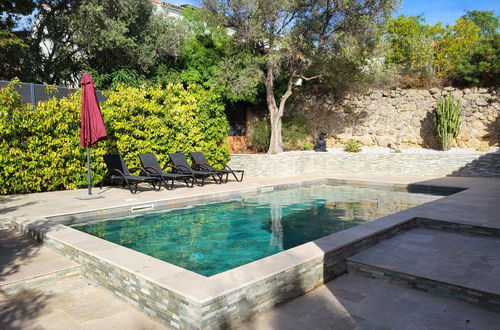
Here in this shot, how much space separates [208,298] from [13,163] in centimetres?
791

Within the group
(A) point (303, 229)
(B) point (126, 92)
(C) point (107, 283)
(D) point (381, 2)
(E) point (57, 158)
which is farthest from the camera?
(D) point (381, 2)

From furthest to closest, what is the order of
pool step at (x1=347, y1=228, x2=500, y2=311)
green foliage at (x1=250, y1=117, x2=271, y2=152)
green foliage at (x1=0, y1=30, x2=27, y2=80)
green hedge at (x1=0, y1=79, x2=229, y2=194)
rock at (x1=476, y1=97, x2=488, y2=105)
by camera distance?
green foliage at (x1=250, y1=117, x2=271, y2=152)
rock at (x1=476, y1=97, x2=488, y2=105)
green foliage at (x1=0, y1=30, x2=27, y2=80)
green hedge at (x1=0, y1=79, x2=229, y2=194)
pool step at (x1=347, y1=228, x2=500, y2=311)

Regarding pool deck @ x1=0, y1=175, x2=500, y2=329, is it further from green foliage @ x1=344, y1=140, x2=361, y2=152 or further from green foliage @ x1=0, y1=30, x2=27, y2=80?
green foliage @ x1=0, y1=30, x2=27, y2=80

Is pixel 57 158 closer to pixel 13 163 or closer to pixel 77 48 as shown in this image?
pixel 13 163

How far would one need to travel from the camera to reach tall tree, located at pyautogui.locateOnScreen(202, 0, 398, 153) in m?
13.8

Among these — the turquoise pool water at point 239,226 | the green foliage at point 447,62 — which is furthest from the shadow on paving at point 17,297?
the green foliage at point 447,62

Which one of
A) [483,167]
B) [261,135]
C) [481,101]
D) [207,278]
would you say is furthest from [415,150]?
[207,278]

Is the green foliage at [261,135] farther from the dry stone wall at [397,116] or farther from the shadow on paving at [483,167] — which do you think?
the shadow on paving at [483,167]

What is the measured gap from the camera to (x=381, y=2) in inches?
547

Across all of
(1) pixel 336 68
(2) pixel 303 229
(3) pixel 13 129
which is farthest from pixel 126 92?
(1) pixel 336 68

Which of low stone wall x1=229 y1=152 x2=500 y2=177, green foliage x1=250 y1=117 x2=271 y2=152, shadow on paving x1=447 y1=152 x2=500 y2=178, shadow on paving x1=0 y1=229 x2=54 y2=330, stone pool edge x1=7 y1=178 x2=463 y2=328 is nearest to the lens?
stone pool edge x1=7 y1=178 x2=463 y2=328

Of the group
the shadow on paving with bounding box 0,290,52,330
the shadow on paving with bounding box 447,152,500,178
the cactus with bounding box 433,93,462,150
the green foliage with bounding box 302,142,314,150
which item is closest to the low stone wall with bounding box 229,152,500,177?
the shadow on paving with bounding box 447,152,500,178

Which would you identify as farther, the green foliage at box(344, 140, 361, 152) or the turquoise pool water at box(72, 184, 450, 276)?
the green foliage at box(344, 140, 361, 152)

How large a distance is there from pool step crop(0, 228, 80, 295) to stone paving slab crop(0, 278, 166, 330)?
8cm
